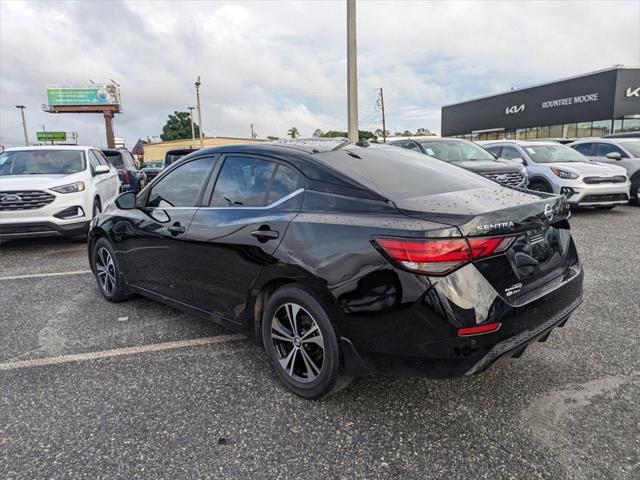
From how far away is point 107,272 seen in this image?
4.62 meters

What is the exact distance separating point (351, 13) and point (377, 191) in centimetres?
1182

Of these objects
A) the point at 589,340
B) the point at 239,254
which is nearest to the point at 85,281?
the point at 239,254

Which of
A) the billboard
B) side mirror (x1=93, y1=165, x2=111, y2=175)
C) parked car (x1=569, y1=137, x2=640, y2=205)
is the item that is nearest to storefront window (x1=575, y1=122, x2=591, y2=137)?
parked car (x1=569, y1=137, x2=640, y2=205)

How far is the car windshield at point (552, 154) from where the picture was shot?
10.4 m

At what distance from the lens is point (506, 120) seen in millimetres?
40094

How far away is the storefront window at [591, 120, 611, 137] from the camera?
99.8 feet

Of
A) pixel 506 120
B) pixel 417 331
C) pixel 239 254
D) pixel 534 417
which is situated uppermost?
pixel 506 120

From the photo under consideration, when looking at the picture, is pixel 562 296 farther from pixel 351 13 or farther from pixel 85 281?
pixel 351 13

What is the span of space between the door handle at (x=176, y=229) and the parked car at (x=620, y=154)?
10.9 metres

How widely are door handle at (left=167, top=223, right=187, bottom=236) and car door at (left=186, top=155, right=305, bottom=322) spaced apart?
0.12 m

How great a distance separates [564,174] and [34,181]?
32.1 feet

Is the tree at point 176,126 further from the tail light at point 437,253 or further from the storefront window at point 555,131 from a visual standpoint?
the tail light at point 437,253

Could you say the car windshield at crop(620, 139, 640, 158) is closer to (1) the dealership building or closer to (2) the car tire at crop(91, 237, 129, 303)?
(2) the car tire at crop(91, 237, 129, 303)

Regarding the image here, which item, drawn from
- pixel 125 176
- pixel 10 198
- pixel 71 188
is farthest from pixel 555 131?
pixel 10 198
